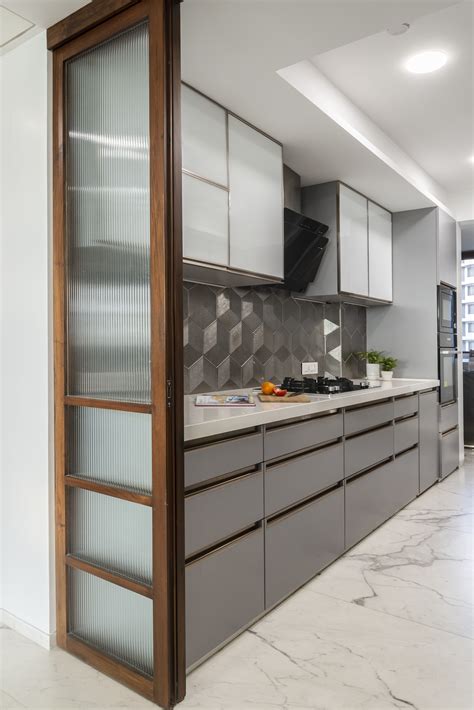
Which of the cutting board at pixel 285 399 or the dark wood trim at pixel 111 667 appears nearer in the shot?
the dark wood trim at pixel 111 667

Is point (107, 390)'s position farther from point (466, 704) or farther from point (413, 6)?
point (413, 6)

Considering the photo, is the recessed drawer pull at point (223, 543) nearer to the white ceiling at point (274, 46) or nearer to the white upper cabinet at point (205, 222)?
the white upper cabinet at point (205, 222)

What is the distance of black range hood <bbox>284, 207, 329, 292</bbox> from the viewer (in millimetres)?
3180

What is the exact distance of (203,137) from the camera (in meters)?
2.46

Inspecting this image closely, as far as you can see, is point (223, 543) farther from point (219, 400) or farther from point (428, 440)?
point (428, 440)

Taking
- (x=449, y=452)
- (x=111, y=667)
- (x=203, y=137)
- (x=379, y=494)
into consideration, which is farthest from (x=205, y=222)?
(x=449, y=452)

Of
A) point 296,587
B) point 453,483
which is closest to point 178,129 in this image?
point 296,587

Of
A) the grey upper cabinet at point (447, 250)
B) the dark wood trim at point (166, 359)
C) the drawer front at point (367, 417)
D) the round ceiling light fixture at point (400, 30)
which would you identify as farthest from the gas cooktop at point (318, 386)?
the round ceiling light fixture at point (400, 30)

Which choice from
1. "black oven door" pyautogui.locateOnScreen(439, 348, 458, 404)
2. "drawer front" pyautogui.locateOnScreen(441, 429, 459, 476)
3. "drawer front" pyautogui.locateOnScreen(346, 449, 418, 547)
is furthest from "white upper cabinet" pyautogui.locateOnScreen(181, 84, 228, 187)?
"drawer front" pyautogui.locateOnScreen(441, 429, 459, 476)

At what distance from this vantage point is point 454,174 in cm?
457

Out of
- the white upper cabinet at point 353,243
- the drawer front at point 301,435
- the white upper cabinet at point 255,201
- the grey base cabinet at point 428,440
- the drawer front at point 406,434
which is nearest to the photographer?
the drawer front at point 301,435

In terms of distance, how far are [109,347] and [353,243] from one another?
8.37 ft

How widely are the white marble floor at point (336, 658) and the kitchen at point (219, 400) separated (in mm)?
10

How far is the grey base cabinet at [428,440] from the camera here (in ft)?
13.4
